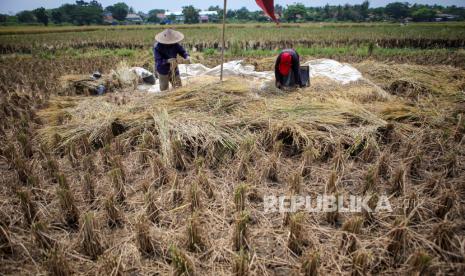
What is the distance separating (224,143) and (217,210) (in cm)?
95

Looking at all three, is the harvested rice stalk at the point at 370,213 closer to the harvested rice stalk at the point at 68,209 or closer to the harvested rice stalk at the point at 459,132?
the harvested rice stalk at the point at 459,132

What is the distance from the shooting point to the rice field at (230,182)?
1604 millimetres

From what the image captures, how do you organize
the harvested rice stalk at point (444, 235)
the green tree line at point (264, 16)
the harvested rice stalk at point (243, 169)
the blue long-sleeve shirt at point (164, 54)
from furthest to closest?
the green tree line at point (264, 16)
the blue long-sleeve shirt at point (164, 54)
the harvested rice stalk at point (243, 169)
the harvested rice stalk at point (444, 235)

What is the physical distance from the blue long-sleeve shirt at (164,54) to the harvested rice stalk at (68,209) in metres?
3.18

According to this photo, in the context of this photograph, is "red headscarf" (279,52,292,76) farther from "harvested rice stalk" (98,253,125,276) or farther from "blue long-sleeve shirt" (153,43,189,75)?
"harvested rice stalk" (98,253,125,276)

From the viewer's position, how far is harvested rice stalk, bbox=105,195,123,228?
1.90 m

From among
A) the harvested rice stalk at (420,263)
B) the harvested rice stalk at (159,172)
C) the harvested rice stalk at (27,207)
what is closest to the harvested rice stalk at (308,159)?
the harvested rice stalk at (420,263)

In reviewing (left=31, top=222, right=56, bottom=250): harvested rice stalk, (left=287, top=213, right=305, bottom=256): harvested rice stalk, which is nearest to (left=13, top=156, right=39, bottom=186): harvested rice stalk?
(left=31, top=222, right=56, bottom=250): harvested rice stalk

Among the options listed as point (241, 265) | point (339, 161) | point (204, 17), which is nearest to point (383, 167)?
point (339, 161)

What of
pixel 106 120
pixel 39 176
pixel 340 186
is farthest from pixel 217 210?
pixel 106 120

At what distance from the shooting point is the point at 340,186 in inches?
91.1

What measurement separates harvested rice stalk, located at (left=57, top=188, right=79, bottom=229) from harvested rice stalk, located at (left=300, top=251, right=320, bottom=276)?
1710 millimetres

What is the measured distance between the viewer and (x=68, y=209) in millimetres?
1970

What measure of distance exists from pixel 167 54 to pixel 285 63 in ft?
7.18
